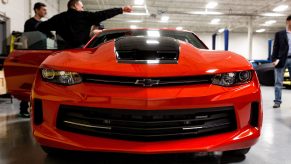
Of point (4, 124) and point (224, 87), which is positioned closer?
point (224, 87)

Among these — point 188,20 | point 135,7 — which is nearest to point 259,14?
point 188,20

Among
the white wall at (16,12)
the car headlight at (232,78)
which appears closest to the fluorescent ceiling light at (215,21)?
the white wall at (16,12)

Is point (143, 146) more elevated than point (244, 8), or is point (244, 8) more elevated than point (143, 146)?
point (244, 8)

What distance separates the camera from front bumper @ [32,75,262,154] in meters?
1.49

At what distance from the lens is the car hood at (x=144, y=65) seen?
156cm

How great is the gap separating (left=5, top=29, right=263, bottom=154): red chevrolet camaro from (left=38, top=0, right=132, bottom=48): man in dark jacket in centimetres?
156

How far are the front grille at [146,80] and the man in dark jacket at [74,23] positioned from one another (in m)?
1.69

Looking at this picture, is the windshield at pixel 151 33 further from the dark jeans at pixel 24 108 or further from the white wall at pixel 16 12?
the white wall at pixel 16 12

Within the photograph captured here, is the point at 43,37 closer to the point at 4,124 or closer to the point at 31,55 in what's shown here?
the point at 31,55

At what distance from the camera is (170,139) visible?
1.56 metres

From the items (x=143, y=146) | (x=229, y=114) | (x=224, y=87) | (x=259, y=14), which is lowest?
(x=143, y=146)

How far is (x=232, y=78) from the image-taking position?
65.2 inches

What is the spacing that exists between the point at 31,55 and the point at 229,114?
189 centimetres

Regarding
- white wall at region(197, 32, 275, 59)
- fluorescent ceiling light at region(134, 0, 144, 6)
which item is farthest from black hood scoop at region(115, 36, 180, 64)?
white wall at region(197, 32, 275, 59)
